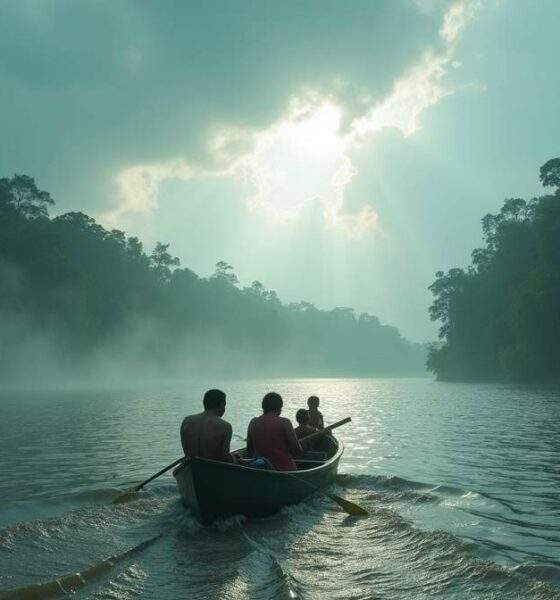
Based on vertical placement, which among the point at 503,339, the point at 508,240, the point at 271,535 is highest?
the point at 508,240

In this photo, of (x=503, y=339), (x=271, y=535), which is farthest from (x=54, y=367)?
(x=271, y=535)

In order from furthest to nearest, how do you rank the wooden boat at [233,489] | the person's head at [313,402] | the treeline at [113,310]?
the treeline at [113,310] < the person's head at [313,402] < the wooden boat at [233,489]

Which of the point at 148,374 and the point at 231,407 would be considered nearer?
the point at 231,407

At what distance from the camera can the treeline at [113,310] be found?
63.2 meters

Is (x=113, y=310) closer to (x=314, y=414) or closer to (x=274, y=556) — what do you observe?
(x=314, y=414)

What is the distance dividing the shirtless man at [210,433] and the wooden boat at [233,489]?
0.40 m

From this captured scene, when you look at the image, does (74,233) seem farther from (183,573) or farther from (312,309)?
(312,309)

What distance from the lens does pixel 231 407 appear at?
35.4 m

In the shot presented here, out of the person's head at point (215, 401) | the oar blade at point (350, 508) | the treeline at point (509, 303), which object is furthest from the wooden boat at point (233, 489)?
the treeline at point (509, 303)

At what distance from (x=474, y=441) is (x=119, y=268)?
8234 centimetres

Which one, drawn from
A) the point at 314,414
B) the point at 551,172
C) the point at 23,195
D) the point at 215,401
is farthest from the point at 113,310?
the point at 215,401

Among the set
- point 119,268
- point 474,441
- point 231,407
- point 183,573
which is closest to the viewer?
point 183,573

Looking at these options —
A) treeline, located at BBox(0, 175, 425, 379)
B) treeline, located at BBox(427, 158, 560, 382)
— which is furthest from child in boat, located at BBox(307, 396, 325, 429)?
treeline, located at BBox(0, 175, 425, 379)

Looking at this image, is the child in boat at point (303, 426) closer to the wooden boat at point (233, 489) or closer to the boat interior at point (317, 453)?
the boat interior at point (317, 453)
